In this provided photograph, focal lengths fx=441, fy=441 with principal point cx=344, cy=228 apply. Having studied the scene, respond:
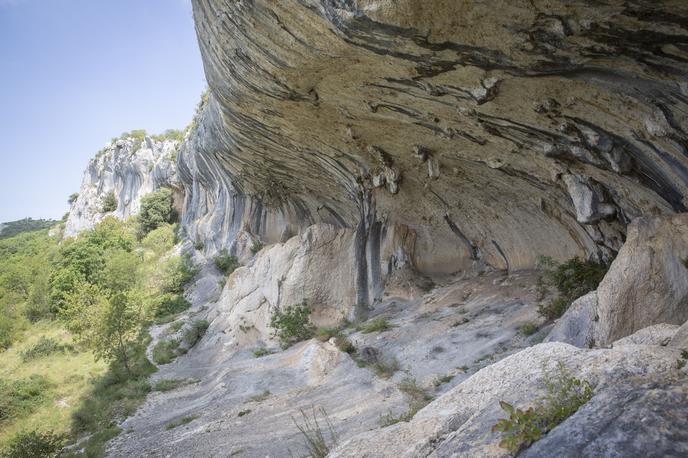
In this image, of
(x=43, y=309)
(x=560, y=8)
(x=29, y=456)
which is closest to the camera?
(x=560, y=8)

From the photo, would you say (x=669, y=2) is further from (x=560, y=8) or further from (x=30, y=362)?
(x=30, y=362)

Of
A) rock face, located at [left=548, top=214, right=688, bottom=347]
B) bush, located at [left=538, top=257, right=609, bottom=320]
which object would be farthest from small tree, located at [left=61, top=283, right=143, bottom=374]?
rock face, located at [left=548, top=214, right=688, bottom=347]

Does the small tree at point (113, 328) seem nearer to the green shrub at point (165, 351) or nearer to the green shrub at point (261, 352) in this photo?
the green shrub at point (165, 351)

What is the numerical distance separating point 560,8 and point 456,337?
7.21m

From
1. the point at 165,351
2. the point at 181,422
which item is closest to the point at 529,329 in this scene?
the point at 181,422

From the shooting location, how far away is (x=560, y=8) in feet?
18.7

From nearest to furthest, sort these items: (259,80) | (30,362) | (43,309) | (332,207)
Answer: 1. (259,80)
2. (332,207)
3. (30,362)
4. (43,309)

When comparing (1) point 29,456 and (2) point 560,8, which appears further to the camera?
(1) point 29,456

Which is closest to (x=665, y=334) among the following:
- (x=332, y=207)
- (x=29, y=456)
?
(x=29, y=456)

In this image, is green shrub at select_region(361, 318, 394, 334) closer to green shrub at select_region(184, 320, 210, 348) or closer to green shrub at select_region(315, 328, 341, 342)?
green shrub at select_region(315, 328, 341, 342)

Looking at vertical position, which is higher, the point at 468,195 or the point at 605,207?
the point at 468,195

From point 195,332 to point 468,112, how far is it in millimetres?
16187

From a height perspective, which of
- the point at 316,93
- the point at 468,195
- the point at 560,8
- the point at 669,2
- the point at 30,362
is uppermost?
the point at 316,93

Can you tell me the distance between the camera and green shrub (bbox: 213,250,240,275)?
2752 cm
